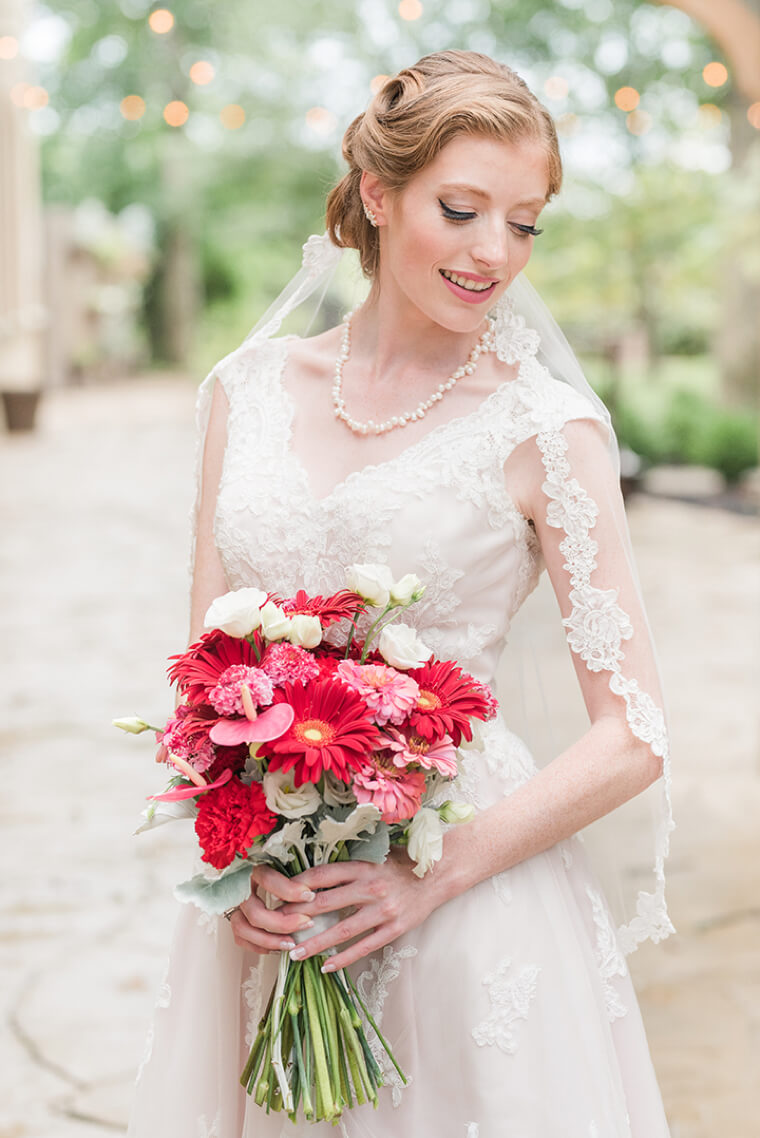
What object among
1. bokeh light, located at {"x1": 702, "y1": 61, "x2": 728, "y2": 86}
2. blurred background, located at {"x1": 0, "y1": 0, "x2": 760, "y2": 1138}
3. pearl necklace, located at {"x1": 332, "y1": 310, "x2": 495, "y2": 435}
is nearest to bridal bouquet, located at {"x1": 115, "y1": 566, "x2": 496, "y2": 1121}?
pearl necklace, located at {"x1": 332, "y1": 310, "x2": 495, "y2": 435}

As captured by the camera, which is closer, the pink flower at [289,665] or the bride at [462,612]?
the pink flower at [289,665]

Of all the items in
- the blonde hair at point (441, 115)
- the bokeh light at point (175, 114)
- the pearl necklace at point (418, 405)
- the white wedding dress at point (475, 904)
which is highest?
the blonde hair at point (441, 115)

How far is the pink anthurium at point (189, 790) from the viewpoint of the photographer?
4.87 feet

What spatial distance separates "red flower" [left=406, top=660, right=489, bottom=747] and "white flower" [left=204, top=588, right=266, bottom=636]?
0.20 m

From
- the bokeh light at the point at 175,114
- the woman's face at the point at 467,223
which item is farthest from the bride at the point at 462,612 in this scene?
the bokeh light at the point at 175,114

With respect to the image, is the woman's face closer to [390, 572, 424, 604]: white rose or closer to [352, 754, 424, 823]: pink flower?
[390, 572, 424, 604]: white rose

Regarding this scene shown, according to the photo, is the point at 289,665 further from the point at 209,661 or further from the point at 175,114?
the point at 175,114

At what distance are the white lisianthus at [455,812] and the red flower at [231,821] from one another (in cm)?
22

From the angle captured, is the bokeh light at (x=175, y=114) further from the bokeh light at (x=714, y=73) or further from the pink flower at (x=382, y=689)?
the pink flower at (x=382, y=689)

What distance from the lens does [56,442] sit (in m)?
17.7

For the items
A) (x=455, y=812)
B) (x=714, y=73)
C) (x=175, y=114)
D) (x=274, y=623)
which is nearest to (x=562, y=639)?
(x=455, y=812)

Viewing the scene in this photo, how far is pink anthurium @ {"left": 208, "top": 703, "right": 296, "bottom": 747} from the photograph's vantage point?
143cm

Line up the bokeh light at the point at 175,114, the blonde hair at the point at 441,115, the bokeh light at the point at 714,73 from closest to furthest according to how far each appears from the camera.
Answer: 1. the blonde hair at the point at 441,115
2. the bokeh light at the point at 714,73
3. the bokeh light at the point at 175,114

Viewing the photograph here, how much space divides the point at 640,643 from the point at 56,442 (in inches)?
661
